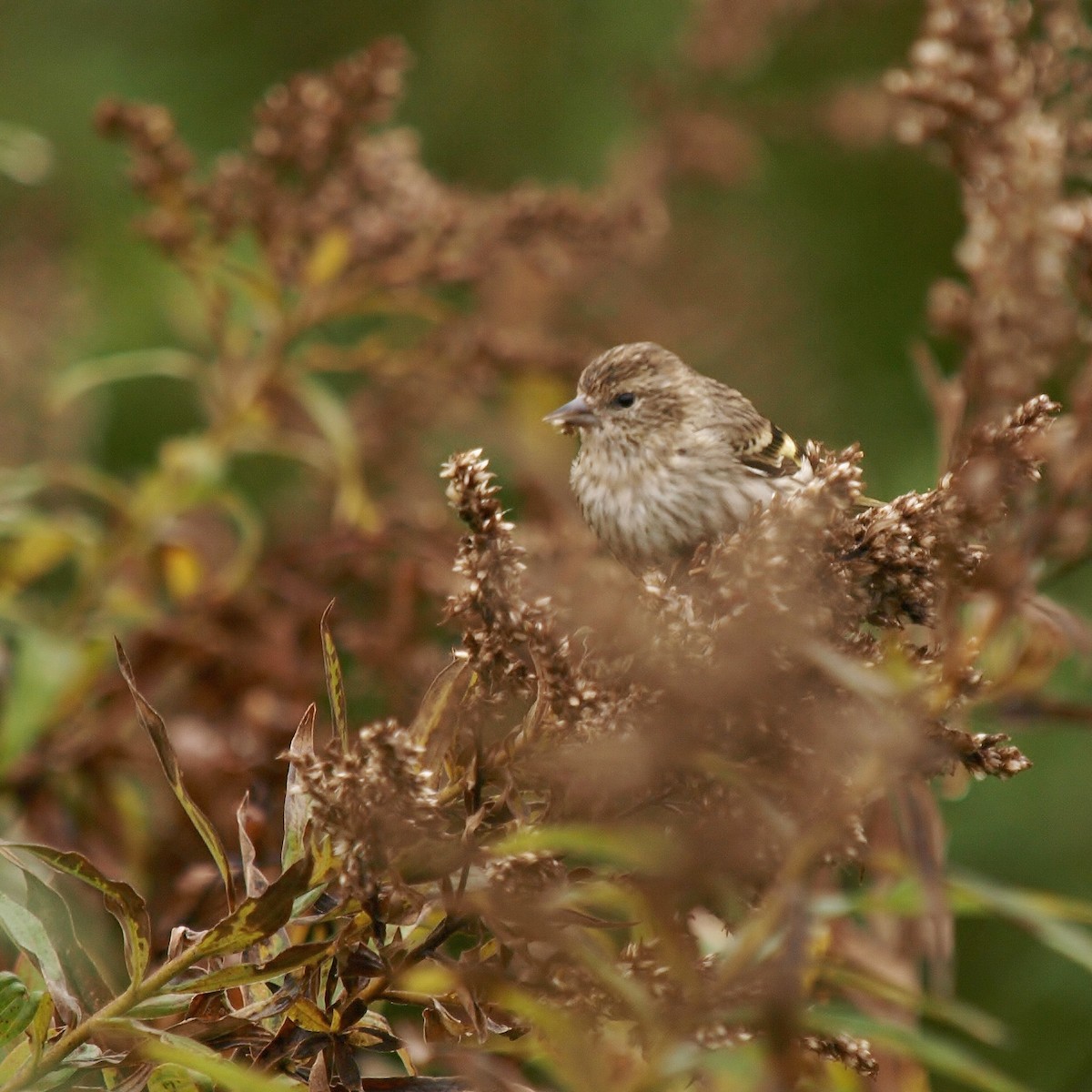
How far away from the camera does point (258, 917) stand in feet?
4.09

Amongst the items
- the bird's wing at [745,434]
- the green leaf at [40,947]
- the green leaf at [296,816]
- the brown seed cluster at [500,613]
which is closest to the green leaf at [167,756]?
the green leaf at [296,816]

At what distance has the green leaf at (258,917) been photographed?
1.23m

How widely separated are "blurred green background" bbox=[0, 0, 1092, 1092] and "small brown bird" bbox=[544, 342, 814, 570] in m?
0.25

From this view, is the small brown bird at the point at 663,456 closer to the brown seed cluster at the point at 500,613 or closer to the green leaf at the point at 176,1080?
the brown seed cluster at the point at 500,613

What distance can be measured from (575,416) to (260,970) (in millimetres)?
1888

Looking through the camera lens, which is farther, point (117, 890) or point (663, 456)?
point (663, 456)

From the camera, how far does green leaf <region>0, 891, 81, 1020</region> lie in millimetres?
1317

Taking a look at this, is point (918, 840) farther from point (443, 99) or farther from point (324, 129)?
point (443, 99)

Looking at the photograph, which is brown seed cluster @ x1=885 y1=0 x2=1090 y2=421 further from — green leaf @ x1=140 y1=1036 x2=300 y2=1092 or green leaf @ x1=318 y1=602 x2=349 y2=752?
green leaf @ x1=140 y1=1036 x2=300 y2=1092

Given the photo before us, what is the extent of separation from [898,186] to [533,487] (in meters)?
3.15

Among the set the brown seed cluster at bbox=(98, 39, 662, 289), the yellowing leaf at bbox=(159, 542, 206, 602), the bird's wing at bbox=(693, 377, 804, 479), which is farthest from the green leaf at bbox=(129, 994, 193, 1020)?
the bird's wing at bbox=(693, 377, 804, 479)

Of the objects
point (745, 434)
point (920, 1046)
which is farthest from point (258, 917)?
point (745, 434)

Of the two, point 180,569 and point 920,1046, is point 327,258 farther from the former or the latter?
point 920,1046

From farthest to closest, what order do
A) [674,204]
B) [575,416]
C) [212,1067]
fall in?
[674,204], [575,416], [212,1067]
